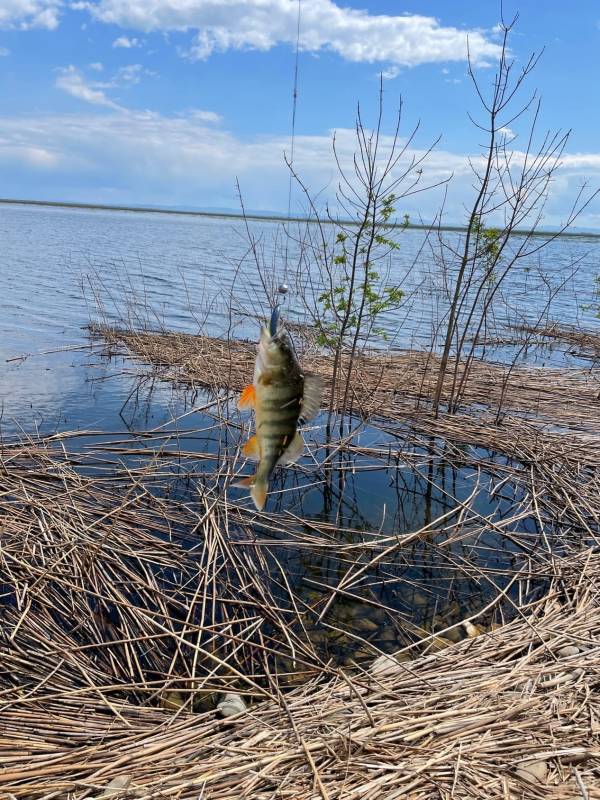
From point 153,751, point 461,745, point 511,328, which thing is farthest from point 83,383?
point 511,328

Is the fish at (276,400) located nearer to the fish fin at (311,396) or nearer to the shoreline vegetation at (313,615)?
the fish fin at (311,396)

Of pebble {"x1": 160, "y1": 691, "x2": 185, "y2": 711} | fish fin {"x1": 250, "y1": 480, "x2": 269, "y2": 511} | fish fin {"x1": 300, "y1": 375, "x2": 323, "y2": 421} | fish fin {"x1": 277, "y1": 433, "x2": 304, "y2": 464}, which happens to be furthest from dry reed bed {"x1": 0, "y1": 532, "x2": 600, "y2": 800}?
fish fin {"x1": 300, "y1": 375, "x2": 323, "y2": 421}

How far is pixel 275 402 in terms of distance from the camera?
2303mm

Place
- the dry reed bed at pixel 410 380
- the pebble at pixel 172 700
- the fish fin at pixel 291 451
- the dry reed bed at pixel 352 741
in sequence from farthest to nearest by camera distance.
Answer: the dry reed bed at pixel 410 380
the pebble at pixel 172 700
the dry reed bed at pixel 352 741
the fish fin at pixel 291 451

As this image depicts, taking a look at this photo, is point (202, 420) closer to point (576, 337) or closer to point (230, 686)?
point (230, 686)

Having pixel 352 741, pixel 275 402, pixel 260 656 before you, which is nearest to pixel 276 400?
pixel 275 402

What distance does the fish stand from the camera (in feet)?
7.20

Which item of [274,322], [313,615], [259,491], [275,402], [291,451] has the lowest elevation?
[313,615]

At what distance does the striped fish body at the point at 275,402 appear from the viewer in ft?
7.23

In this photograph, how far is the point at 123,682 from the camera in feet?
12.8

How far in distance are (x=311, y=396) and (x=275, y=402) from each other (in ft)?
0.53

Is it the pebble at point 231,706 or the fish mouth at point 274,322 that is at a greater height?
the fish mouth at point 274,322

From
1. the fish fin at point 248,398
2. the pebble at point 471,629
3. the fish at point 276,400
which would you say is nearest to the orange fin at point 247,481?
the fish at point 276,400

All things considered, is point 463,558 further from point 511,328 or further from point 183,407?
point 511,328
